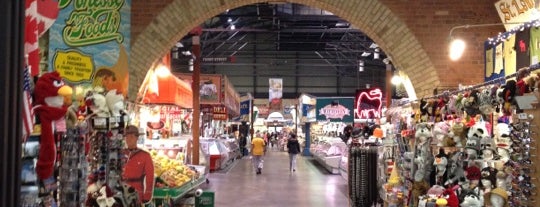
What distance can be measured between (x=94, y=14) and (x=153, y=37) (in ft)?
9.97

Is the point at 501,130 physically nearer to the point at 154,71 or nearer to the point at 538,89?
the point at 538,89

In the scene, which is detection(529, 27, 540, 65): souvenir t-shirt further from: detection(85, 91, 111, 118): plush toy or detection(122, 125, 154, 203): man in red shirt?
detection(85, 91, 111, 118): plush toy

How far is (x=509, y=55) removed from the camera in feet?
21.4

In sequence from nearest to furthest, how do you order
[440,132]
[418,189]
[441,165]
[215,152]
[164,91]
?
1. [441,165]
2. [440,132]
3. [418,189]
4. [164,91]
5. [215,152]

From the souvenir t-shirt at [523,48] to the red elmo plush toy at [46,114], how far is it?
488 cm

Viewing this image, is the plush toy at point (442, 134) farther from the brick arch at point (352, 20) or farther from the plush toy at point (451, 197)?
the brick arch at point (352, 20)

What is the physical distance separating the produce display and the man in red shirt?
1399 mm

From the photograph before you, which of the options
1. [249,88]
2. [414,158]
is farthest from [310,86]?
[414,158]

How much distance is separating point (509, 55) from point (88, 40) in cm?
463

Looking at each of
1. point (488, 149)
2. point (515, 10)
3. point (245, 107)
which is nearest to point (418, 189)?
point (488, 149)

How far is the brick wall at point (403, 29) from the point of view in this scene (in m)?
8.34

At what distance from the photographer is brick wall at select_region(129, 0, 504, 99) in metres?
8.34

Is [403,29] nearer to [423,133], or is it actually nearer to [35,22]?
[423,133]

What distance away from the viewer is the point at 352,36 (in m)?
29.4
